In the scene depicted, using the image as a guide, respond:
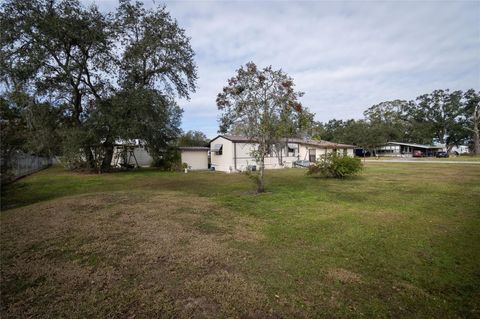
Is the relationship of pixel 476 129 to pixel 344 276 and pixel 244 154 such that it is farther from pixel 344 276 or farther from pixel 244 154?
pixel 344 276

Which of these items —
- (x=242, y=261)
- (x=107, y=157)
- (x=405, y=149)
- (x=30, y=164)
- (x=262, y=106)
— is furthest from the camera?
(x=405, y=149)

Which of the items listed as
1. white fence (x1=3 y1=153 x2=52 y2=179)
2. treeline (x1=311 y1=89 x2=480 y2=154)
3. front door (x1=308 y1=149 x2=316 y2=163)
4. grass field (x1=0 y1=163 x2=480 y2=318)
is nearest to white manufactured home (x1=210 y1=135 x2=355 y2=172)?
front door (x1=308 y1=149 x2=316 y2=163)

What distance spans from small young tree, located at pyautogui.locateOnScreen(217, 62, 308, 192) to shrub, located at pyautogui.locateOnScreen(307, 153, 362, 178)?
5184 millimetres

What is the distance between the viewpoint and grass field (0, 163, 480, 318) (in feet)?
9.09

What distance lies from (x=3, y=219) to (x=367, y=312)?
26.4 ft

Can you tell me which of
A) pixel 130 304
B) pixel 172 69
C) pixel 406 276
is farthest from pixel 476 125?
pixel 130 304

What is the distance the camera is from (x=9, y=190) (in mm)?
8617

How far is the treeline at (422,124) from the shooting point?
4544cm

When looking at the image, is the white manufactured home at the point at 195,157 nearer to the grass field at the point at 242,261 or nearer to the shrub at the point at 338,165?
the shrub at the point at 338,165

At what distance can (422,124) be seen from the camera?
54.6 metres

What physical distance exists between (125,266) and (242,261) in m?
1.72

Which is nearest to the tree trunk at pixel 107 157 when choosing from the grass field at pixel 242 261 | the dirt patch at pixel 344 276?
the grass field at pixel 242 261

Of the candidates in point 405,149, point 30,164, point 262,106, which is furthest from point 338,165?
point 405,149

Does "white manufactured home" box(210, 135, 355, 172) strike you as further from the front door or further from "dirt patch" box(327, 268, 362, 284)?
"dirt patch" box(327, 268, 362, 284)
